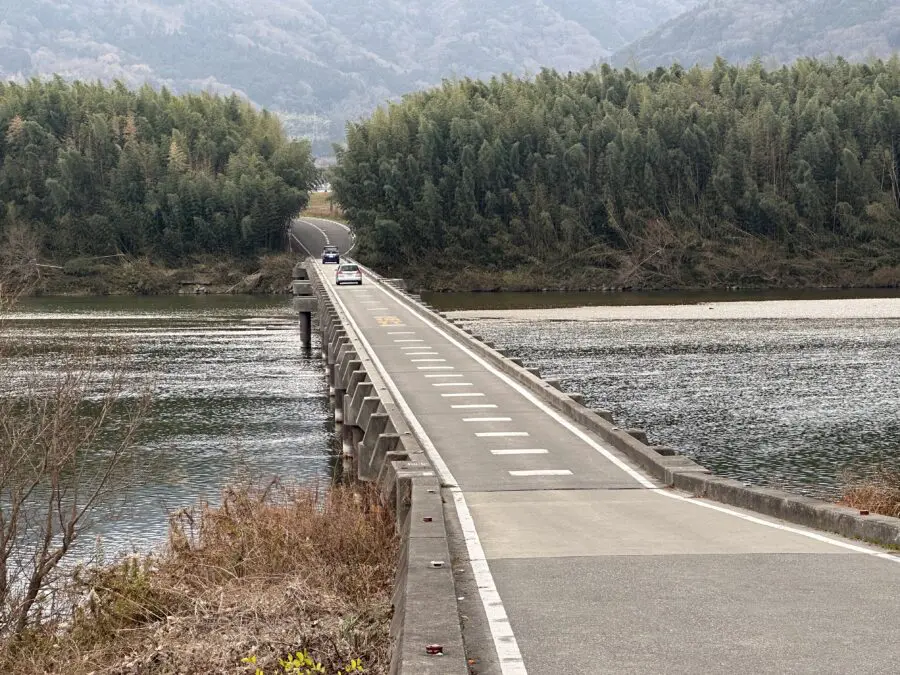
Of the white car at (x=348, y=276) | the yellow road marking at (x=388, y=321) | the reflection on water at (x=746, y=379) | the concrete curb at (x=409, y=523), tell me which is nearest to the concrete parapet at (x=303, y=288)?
the white car at (x=348, y=276)

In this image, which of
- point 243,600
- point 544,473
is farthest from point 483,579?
point 544,473

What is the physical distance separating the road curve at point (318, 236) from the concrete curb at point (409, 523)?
96.4 metres

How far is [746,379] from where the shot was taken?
4825 cm

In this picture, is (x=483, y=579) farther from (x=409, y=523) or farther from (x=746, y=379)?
(x=746, y=379)

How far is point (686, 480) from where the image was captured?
1814 cm

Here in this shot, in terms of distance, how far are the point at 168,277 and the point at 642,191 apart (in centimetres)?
4278

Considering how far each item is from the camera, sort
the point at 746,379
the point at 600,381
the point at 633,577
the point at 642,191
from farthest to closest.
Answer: the point at 642,191
the point at 746,379
the point at 600,381
the point at 633,577

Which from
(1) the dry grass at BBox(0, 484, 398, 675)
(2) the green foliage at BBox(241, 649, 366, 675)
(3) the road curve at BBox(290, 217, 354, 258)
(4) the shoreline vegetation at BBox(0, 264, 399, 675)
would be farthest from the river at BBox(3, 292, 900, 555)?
(3) the road curve at BBox(290, 217, 354, 258)

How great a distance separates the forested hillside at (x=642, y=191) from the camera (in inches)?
4483

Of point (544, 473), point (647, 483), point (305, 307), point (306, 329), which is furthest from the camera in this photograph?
point (306, 329)

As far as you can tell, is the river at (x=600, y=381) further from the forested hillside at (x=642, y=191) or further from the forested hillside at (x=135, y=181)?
the forested hillside at (x=135, y=181)

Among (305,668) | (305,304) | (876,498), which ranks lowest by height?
(876,498)

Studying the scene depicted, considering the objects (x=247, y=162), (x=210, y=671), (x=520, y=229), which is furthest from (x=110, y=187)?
(x=210, y=671)

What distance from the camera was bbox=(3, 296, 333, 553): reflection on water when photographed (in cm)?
2944
